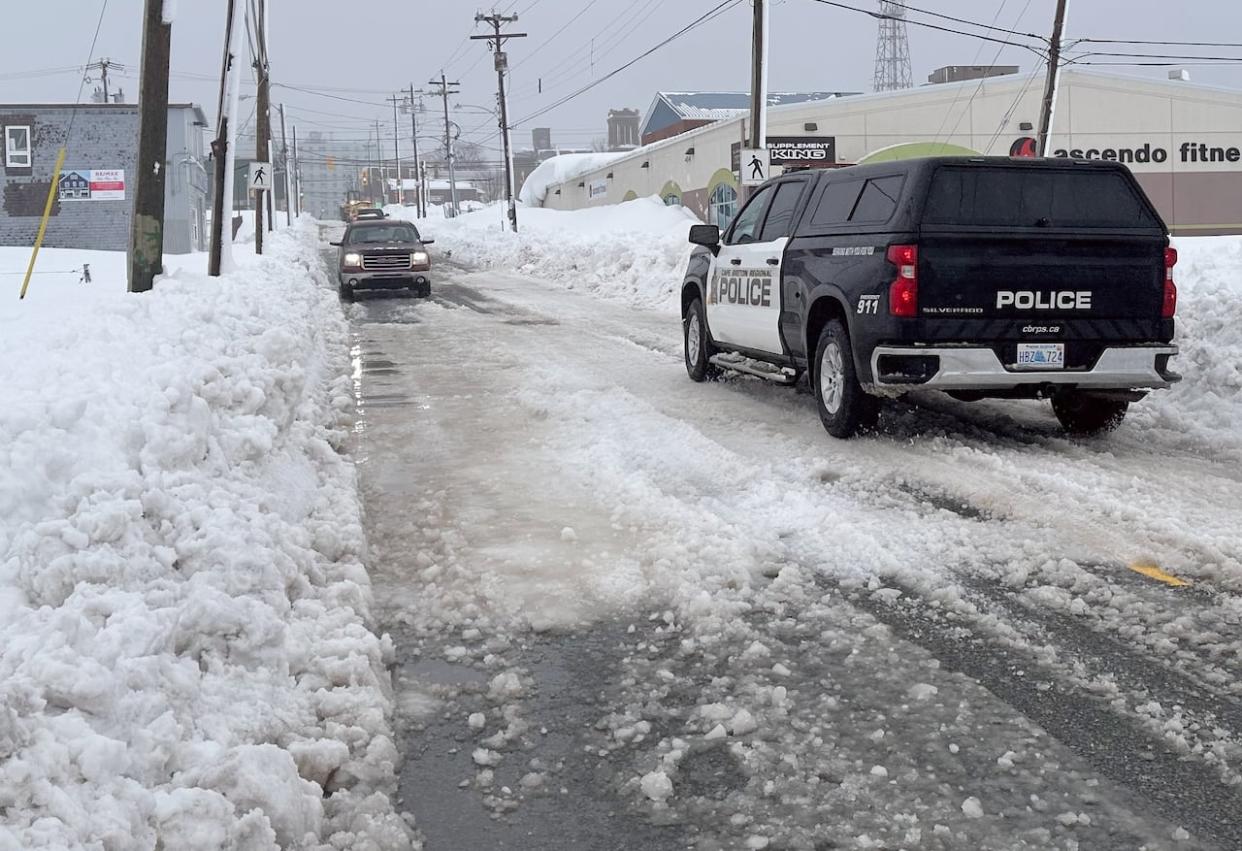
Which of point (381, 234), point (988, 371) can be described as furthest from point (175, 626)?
point (381, 234)

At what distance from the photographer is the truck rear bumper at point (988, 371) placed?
8.09 meters

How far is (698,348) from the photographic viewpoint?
12.1 m

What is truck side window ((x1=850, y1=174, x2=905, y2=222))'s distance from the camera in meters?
8.45

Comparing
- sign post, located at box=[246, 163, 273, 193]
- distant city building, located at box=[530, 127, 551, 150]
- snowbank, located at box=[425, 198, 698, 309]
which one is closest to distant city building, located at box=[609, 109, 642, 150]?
distant city building, located at box=[530, 127, 551, 150]

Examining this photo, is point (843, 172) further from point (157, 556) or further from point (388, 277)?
point (388, 277)

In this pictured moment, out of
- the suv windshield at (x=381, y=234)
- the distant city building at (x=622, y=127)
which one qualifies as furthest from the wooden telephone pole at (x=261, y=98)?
the distant city building at (x=622, y=127)

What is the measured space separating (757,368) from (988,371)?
109 inches

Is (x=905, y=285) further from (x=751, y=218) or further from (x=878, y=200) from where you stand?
(x=751, y=218)

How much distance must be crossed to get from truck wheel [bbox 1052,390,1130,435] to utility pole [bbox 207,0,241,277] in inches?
553

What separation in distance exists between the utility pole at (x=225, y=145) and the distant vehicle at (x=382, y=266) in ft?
11.0

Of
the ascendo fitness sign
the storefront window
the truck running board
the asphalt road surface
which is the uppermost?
the ascendo fitness sign

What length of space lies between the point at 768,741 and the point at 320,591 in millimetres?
2049

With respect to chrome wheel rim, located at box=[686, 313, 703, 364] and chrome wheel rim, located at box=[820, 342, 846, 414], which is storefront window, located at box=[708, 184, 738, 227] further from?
chrome wheel rim, located at box=[820, 342, 846, 414]

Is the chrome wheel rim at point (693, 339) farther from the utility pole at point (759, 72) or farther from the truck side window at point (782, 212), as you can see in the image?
the utility pole at point (759, 72)
